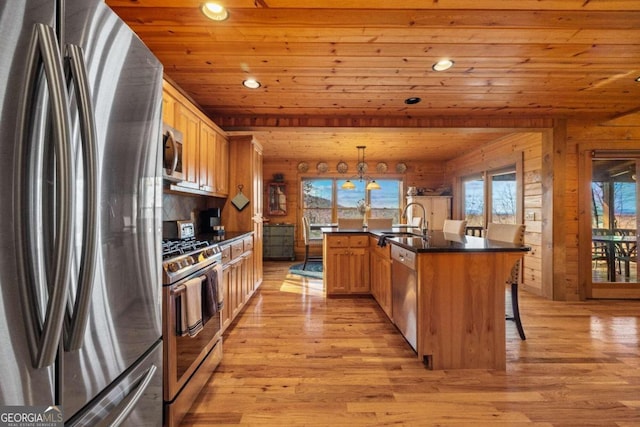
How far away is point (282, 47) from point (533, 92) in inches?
109

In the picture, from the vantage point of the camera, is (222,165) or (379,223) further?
(379,223)

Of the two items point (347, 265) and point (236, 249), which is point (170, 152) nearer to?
point (236, 249)

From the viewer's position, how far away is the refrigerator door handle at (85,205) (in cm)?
72

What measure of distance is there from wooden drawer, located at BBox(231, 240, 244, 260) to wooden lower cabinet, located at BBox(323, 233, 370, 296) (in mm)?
1208

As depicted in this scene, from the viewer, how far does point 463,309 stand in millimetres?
2176

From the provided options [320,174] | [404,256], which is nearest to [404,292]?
[404,256]

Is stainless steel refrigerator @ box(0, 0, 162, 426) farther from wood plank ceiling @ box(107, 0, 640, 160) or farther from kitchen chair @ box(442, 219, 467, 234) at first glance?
kitchen chair @ box(442, 219, 467, 234)

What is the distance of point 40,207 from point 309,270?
5.13m

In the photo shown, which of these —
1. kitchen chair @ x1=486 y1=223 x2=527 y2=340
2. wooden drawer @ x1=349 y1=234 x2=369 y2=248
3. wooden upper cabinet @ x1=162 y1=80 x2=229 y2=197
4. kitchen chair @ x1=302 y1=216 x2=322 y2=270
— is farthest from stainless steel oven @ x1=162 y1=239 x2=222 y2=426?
kitchen chair @ x1=302 y1=216 x2=322 y2=270

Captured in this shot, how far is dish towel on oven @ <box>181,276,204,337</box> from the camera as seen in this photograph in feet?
5.42

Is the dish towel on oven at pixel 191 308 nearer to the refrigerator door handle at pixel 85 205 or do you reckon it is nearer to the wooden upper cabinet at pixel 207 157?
the refrigerator door handle at pixel 85 205

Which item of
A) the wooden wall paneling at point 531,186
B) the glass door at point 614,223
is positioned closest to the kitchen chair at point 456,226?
the wooden wall paneling at point 531,186

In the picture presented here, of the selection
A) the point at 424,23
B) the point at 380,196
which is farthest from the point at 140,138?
the point at 380,196

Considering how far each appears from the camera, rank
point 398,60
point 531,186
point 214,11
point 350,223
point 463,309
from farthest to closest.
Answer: point 350,223
point 531,186
point 398,60
point 463,309
point 214,11
